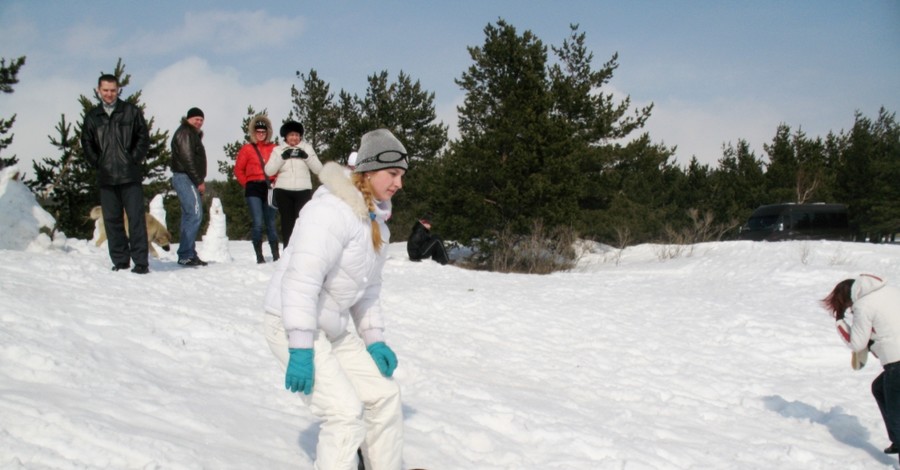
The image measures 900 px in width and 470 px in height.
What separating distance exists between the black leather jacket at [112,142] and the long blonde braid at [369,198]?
16.0 feet

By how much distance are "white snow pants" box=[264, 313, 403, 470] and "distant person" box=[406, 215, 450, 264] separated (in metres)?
11.3

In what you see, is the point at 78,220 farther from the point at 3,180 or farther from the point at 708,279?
the point at 708,279

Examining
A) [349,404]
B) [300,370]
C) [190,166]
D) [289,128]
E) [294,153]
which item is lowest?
[349,404]

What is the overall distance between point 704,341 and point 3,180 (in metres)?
9.85

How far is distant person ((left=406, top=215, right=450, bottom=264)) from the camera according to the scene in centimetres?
1440

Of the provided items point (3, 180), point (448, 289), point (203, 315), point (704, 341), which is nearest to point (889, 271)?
point (704, 341)

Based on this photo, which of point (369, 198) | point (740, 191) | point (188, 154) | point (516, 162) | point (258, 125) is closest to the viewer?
point (369, 198)

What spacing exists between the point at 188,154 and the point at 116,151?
1.25 m

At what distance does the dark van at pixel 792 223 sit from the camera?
22125 millimetres

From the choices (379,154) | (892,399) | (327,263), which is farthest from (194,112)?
(892,399)

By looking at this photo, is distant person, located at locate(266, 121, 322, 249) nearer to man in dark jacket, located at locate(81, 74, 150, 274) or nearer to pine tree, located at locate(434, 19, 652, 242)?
man in dark jacket, located at locate(81, 74, 150, 274)

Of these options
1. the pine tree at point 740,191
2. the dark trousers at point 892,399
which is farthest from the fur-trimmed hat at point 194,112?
the pine tree at point 740,191

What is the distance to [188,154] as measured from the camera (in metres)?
Answer: 8.09

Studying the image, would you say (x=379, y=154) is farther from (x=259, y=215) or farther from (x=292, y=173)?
(x=259, y=215)
